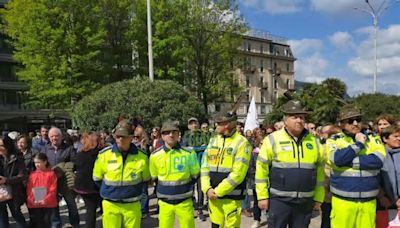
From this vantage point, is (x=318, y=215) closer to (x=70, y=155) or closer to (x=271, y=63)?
(x=70, y=155)

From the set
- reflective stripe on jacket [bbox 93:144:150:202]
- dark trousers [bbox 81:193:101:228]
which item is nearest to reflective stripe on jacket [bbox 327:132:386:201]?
reflective stripe on jacket [bbox 93:144:150:202]

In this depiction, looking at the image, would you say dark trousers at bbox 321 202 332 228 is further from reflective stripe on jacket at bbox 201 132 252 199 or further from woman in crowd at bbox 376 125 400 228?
reflective stripe on jacket at bbox 201 132 252 199

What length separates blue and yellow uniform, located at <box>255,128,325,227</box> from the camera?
15.4 feet

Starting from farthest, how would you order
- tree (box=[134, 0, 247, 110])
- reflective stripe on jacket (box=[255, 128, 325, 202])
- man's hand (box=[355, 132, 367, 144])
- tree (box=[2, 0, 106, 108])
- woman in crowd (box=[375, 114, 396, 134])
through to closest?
tree (box=[134, 0, 247, 110]) < tree (box=[2, 0, 106, 108]) < woman in crowd (box=[375, 114, 396, 134]) < man's hand (box=[355, 132, 367, 144]) < reflective stripe on jacket (box=[255, 128, 325, 202])

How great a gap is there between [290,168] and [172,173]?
57.2 inches

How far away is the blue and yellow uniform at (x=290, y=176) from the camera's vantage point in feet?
15.4

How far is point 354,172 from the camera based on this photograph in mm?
4828

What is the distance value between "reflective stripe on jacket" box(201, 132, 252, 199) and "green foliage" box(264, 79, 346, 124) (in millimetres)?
29085

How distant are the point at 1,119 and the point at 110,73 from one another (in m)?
23.0

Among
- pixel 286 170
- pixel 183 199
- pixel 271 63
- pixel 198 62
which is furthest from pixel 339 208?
pixel 271 63

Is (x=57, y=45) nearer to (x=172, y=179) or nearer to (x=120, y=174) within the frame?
(x=120, y=174)

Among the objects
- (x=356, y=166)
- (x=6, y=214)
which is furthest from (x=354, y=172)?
(x=6, y=214)

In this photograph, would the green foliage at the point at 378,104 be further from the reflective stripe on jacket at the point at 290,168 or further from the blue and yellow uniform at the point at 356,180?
the reflective stripe on jacket at the point at 290,168

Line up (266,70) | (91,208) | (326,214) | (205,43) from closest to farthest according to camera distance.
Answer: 1. (326,214)
2. (91,208)
3. (205,43)
4. (266,70)
